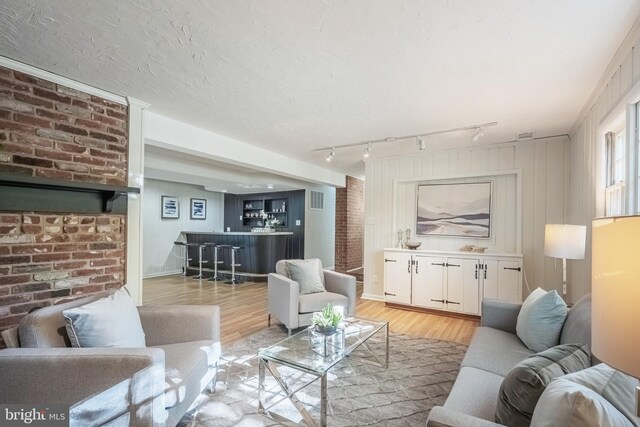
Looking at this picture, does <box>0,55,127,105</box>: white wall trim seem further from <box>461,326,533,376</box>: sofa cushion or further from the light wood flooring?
<box>461,326,533,376</box>: sofa cushion

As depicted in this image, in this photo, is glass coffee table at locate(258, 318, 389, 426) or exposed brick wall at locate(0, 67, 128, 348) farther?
exposed brick wall at locate(0, 67, 128, 348)

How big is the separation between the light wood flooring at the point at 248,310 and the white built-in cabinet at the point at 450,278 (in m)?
0.21

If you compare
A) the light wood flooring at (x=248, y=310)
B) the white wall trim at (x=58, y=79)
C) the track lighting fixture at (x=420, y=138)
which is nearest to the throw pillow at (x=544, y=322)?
the light wood flooring at (x=248, y=310)

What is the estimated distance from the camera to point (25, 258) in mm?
2180

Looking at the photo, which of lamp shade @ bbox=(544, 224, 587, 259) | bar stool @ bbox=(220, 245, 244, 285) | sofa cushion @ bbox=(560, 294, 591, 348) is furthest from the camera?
bar stool @ bbox=(220, 245, 244, 285)

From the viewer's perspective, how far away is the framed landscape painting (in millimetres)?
4355

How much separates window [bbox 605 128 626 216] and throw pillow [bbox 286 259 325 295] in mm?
2778

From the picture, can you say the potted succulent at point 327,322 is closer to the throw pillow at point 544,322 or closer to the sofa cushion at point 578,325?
the throw pillow at point 544,322

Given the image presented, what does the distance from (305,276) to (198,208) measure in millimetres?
5640

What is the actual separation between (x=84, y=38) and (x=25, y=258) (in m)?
1.60

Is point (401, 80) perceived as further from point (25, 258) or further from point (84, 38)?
point (25, 258)

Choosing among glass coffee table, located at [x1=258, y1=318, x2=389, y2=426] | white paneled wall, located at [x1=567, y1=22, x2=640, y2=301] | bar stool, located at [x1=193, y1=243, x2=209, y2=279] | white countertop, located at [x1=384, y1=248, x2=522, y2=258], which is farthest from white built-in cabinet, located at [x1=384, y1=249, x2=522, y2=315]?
bar stool, located at [x1=193, y1=243, x2=209, y2=279]

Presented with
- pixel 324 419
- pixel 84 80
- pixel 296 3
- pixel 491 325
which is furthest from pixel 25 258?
pixel 491 325

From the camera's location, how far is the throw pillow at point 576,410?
0.78 metres
